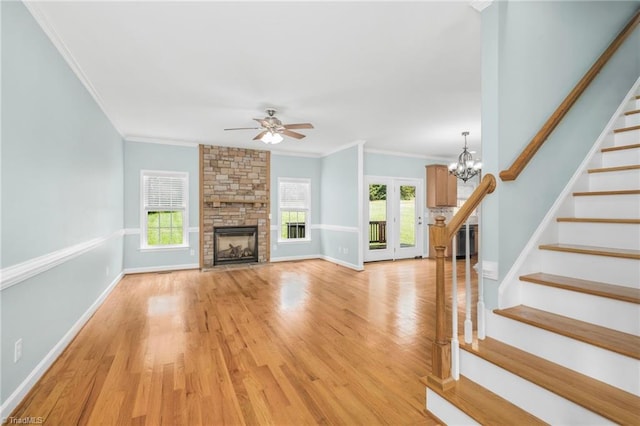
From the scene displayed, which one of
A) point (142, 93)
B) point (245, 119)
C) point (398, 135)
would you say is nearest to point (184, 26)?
point (142, 93)

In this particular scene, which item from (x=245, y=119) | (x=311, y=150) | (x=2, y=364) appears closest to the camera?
(x=2, y=364)

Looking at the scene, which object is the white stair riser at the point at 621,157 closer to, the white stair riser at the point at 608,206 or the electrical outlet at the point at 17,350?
the white stair riser at the point at 608,206

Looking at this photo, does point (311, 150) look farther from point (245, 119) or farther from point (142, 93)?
point (142, 93)

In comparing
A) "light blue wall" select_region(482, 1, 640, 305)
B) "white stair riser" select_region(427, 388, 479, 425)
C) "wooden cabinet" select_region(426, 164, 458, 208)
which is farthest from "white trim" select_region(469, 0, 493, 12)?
"wooden cabinet" select_region(426, 164, 458, 208)

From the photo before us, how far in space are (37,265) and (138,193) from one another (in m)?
3.93

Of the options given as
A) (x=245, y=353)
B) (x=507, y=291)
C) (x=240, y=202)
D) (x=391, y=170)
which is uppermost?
(x=391, y=170)

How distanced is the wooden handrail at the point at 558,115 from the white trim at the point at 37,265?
10.3ft

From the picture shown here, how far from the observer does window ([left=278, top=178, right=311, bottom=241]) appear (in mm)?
7023

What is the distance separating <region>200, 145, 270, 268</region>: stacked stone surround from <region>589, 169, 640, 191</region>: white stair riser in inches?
223

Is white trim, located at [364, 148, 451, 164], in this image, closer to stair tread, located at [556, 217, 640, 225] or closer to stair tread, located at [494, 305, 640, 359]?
stair tread, located at [556, 217, 640, 225]

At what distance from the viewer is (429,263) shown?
22.1ft

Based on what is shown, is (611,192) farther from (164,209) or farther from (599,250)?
(164,209)

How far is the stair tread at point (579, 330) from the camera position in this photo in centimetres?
128

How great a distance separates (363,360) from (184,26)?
10.3 feet
